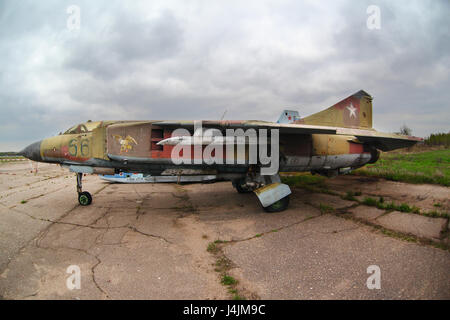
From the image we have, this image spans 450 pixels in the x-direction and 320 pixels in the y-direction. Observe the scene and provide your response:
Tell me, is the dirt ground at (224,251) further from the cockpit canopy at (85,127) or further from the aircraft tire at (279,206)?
the cockpit canopy at (85,127)

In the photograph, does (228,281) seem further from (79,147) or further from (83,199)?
(83,199)

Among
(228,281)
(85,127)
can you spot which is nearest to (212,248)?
(228,281)

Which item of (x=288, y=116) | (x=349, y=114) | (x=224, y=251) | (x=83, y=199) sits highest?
(x=288, y=116)

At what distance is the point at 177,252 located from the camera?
157 inches

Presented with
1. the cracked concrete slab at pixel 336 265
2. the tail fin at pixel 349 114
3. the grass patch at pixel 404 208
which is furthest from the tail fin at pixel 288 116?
the cracked concrete slab at pixel 336 265

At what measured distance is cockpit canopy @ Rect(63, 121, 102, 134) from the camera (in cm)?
677

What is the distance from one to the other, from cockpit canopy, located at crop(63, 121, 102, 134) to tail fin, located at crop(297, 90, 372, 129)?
706cm

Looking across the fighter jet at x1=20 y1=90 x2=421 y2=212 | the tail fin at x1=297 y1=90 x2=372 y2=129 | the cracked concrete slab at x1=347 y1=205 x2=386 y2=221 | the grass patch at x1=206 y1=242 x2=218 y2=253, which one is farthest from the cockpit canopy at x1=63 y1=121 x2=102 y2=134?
the cracked concrete slab at x1=347 y1=205 x2=386 y2=221

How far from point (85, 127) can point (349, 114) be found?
9542 mm

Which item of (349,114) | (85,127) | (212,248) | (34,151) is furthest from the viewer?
(349,114)

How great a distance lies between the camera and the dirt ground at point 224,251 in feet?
9.37

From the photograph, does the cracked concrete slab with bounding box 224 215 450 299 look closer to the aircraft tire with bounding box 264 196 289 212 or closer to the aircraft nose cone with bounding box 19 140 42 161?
the aircraft tire with bounding box 264 196 289 212

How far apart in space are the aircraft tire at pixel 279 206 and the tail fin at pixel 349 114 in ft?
12.6

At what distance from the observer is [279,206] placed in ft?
20.6
